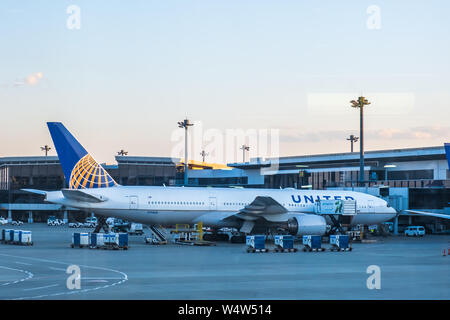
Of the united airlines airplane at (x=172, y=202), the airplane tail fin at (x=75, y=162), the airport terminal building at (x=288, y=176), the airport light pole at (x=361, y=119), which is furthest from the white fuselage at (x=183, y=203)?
the airport light pole at (x=361, y=119)

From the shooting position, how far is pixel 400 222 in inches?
2665

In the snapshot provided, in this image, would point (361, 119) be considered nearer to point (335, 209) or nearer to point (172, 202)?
point (335, 209)

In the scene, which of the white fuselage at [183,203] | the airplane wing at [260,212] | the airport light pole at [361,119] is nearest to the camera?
the white fuselage at [183,203]

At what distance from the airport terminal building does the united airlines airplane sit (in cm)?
1596

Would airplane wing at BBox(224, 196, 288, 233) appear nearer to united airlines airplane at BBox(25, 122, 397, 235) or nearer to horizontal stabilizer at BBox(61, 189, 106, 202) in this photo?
united airlines airplane at BBox(25, 122, 397, 235)

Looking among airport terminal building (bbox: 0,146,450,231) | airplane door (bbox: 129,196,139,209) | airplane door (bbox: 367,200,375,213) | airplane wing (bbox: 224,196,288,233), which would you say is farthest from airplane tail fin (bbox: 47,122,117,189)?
airport terminal building (bbox: 0,146,450,231)

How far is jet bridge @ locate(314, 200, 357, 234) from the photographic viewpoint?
49000 mm

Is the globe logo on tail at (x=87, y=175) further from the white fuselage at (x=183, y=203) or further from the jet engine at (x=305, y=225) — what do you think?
the jet engine at (x=305, y=225)

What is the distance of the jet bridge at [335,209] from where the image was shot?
161 feet

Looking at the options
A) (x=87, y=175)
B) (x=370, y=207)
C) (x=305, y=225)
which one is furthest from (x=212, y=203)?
(x=370, y=207)

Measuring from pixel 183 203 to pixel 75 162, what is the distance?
7.40 m

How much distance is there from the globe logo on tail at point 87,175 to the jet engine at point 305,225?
12.4 m
